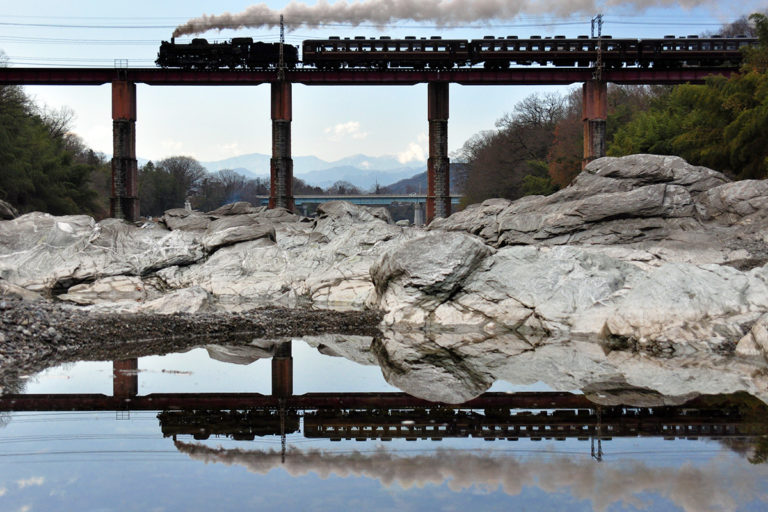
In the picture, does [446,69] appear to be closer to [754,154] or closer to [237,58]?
[237,58]

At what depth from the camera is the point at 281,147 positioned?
3909cm

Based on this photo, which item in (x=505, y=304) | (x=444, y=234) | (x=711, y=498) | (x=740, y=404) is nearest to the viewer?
(x=711, y=498)

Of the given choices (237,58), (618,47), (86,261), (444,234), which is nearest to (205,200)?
(237,58)

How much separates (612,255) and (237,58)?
25584 mm

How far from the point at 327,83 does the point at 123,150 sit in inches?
433

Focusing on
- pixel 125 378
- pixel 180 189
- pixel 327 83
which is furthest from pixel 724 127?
pixel 180 189

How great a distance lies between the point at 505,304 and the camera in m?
15.7

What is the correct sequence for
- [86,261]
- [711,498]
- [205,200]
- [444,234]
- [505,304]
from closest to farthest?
[711,498] → [505,304] → [444,234] → [86,261] → [205,200]

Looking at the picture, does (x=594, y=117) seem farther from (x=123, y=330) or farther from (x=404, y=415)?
(x=404, y=415)

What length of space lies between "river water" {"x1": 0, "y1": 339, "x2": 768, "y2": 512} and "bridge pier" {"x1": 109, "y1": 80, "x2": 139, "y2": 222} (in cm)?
3014

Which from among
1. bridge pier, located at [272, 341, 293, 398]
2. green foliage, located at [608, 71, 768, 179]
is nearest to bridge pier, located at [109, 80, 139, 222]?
green foliage, located at [608, 71, 768, 179]

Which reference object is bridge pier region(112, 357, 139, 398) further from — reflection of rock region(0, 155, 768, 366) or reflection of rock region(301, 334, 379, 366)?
reflection of rock region(0, 155, 768, 366)

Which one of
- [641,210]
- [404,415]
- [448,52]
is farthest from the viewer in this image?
[448,52]

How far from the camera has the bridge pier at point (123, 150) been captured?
38.9 meters
